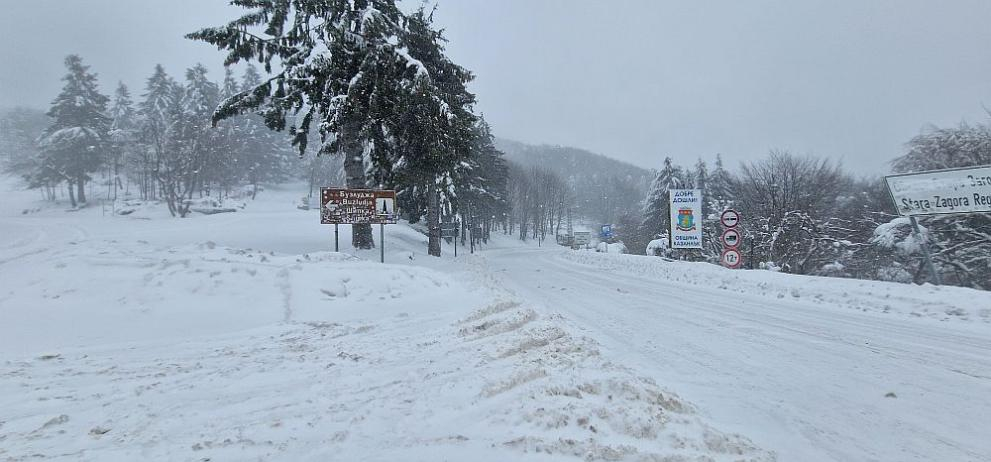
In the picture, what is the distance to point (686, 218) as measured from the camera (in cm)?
2091

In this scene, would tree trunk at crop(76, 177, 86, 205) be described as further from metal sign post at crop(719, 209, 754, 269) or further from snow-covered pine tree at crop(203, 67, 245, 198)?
metal sign post at crop(719, 209, 754, 269)

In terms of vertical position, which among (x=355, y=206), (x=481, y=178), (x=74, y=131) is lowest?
(x=355, y=206)

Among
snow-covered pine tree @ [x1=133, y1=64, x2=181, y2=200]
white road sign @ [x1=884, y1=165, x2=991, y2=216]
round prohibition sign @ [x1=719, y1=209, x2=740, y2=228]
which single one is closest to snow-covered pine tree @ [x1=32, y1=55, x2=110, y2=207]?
snow-covered pine tree @ [x1=133, y1=64, x2=181, y2=200]

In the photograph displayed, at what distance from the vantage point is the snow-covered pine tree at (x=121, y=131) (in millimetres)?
67562

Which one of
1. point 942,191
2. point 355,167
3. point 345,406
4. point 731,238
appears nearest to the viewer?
point 345,406

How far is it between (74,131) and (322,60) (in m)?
56.9

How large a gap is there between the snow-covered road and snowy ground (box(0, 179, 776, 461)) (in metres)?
0.45

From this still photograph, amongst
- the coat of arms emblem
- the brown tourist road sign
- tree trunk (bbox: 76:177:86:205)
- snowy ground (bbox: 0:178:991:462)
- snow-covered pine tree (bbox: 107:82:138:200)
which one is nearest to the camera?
snowy ground (bbox: 0:178:991:462)

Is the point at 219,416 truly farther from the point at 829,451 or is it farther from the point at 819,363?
the point at 819,363

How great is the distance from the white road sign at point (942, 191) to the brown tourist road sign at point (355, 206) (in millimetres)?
14237

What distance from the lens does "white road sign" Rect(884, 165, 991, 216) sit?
10953mm

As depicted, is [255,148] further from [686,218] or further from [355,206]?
[686,218]

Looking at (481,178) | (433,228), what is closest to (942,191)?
(433,228)

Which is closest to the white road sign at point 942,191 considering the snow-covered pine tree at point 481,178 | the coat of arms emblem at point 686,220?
the coat of arms emblem at point 686,220
